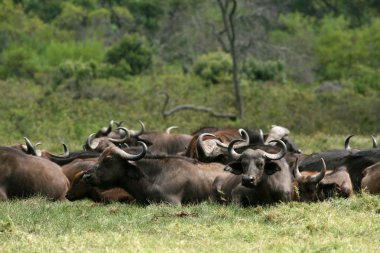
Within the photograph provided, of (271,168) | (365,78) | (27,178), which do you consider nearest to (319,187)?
(271,168)

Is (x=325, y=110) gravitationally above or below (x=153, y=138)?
below

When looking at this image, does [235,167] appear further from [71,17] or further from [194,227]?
[71,17]

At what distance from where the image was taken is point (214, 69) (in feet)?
133

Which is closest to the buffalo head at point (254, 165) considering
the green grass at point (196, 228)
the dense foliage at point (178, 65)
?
the green grass at point (196, 228)

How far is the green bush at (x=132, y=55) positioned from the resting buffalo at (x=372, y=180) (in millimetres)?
29534

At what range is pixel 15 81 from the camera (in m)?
39.7

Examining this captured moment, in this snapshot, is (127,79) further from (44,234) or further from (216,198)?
(44,234)

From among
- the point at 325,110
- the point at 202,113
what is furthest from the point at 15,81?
the point at 325,110

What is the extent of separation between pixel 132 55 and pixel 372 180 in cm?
3082

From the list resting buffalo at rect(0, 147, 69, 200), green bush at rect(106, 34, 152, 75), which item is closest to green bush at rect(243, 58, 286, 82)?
green bush at rect(106, 34, 152, 75)

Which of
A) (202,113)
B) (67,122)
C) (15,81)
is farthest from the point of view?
(15,81)

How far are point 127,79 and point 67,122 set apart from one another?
11056 mm

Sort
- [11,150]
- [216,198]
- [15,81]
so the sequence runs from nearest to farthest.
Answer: [216,198] → [11,150] → [15,81]

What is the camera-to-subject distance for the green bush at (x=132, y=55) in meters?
43.2
